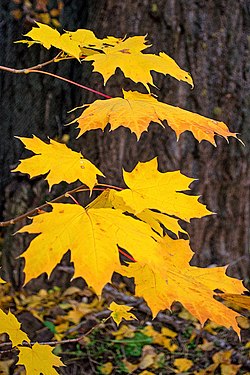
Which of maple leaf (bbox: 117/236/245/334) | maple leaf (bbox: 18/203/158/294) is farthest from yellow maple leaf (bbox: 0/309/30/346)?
maple leaf (bbox: 18/203/158/294)

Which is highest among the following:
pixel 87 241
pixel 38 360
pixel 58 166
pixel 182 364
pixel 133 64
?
pixel 133 64

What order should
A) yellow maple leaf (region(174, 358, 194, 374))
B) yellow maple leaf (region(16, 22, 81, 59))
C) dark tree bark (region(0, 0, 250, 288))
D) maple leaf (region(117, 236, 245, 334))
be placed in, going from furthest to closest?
1. dark tree bark (region(0, 0, 250, 288))
2. yellow maple leaf (region(174, 358, 194, 374))
3. yellow maple leaf (region(16, 22, 81, 59))
4. maple leaf (region(117, 236, 245, 334))

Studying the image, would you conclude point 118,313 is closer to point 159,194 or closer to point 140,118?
point 159,194

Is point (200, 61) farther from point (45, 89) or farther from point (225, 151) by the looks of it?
point (45, 89)

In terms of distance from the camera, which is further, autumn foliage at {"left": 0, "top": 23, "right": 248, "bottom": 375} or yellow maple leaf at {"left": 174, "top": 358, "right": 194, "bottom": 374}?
yellow maple leaf at {"left": 174, "top": 358, "right": 194, "bottom": 374}

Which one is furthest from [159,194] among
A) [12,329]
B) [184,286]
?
[12,329]

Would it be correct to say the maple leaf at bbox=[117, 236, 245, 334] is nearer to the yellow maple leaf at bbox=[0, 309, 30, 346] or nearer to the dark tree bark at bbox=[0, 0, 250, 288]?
the yellow maple leaf at bbox=[0, 309, 30, 346]
